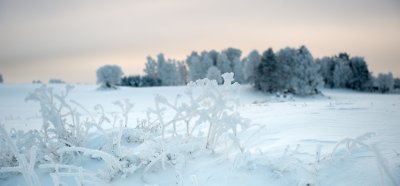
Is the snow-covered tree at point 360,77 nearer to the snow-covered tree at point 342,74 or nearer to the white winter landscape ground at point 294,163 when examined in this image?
the snow-covered tree at point 342,74

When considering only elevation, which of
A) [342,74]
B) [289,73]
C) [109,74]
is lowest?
[342,74]

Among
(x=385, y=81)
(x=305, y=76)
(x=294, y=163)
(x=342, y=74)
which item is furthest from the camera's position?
(x=385, y=81)

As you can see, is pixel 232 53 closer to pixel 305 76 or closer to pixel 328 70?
pixel 328 70

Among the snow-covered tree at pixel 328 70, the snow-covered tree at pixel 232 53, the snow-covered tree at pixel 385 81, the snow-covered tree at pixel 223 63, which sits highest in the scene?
the snow-covered tree at pixel 232 53

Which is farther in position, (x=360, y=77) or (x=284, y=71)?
(x=360, y=77)

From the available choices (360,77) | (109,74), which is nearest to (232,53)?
(360,77)

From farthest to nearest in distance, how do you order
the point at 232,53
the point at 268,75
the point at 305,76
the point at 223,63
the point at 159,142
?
1. the point at 232,53
2. the point at 223,63
3. the point at 268,75
4. the point at 305,76
5. the point at 159,142

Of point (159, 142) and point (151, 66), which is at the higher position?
point (151, 66)

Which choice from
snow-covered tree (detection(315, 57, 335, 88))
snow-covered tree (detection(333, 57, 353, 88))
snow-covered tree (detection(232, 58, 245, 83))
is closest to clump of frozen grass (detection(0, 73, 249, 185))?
snow-covered tree (detection(333, 57, 353, 88))

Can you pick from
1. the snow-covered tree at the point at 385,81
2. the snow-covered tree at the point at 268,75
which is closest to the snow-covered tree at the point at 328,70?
the snow-covered tree at the point at 385,81

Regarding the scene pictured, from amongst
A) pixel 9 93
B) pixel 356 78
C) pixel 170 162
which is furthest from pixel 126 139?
pixel 356 78

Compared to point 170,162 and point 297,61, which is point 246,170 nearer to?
point 170,162

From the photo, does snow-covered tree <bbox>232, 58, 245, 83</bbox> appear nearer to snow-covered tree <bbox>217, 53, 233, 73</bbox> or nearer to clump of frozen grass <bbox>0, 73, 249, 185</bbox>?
snow-covered tree <bbox>217, 53, 233, 73</bbox>

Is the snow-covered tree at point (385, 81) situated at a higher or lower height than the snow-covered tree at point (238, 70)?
lower
